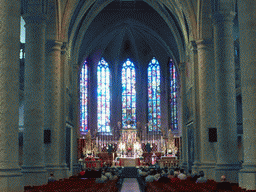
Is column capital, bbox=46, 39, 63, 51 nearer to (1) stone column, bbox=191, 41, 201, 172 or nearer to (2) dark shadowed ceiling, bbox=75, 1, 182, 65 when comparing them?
(1) stone column, bbox=191, 41, 201, 172

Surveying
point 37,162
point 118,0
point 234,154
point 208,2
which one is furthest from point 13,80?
point 118,0

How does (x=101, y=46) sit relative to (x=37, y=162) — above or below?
above

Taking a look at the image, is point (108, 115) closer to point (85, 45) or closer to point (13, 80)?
point (85, 45)

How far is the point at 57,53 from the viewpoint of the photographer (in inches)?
933

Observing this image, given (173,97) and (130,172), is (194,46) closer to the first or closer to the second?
(130,172)

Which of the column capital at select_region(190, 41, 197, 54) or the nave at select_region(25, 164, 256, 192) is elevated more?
the column capital at select_region(190, 41, 197, 54)

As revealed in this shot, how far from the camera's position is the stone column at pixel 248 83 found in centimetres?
1240

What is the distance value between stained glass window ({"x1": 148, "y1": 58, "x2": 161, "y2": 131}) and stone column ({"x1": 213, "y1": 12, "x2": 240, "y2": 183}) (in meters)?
23.6

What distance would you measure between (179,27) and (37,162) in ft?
62.0

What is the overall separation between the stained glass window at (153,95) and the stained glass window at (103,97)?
405 cm

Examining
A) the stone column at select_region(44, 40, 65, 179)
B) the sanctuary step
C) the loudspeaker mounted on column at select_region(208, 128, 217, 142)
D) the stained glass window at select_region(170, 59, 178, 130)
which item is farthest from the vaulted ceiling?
the loudspeaker mounted on column at select_region(208, 128, 217, 142)

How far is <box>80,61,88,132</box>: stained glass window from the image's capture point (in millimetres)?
40312

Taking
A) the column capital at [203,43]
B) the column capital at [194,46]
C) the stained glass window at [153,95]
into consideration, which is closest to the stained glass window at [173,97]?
the stained glass window at [153,95]

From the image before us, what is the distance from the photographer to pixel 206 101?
22797 mm
